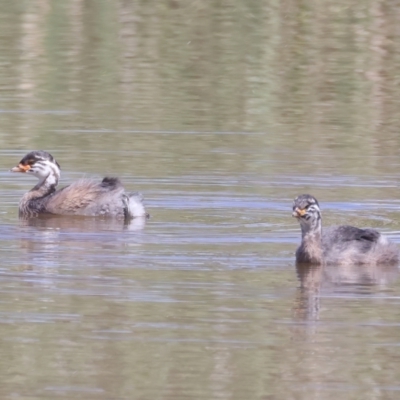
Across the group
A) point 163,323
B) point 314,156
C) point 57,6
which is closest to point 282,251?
point 163,323

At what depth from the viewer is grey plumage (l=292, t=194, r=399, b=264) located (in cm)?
1191

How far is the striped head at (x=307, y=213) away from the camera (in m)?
12.0

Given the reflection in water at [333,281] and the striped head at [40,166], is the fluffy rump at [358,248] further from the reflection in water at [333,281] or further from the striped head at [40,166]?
the striped head at [40,166]

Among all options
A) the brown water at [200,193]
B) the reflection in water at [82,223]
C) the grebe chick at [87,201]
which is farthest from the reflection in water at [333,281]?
the grebe chick at [87,201]

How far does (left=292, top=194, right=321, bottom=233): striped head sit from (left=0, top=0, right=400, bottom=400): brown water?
363 millimetres

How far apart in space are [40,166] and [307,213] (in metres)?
4.17

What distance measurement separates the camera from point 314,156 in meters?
17.3

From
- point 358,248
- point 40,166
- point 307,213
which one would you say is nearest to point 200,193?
point 40,166

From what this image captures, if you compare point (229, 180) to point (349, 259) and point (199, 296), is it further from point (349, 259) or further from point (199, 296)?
point (199, 296)

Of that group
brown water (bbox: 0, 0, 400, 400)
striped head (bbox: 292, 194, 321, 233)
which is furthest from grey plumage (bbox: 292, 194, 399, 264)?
brown water (bbox: 0, 0, 400, 400)

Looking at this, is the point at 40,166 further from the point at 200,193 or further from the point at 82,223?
the point at 200,193

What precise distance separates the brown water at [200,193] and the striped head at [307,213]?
1.19 feet

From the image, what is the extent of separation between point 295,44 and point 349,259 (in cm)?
1562

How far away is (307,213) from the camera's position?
12078mm
